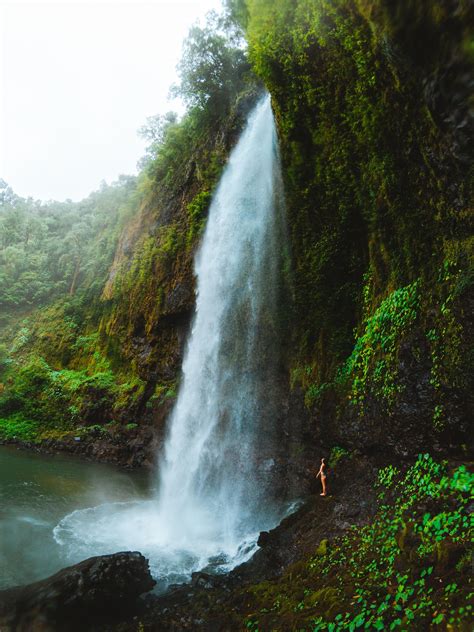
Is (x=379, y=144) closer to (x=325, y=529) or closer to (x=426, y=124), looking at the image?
(x=426, y=124)

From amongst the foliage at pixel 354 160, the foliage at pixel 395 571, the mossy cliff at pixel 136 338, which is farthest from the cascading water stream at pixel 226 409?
the foliage at pixel 395 571

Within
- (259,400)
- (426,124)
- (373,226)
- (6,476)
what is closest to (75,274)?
(6,476)

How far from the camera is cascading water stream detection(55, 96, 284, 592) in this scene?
8.05 metres

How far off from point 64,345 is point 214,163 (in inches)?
536

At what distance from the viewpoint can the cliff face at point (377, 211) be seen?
15.5 feet

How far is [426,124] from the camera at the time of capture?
17.9 ft

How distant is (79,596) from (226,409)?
19.9 ft

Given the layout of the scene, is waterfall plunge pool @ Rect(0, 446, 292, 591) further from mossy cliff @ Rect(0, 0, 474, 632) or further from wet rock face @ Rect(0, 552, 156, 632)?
mossy cliff @ Rect(0, 0, 474, 632)

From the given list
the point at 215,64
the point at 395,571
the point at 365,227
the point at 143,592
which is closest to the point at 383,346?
the point at 365,227

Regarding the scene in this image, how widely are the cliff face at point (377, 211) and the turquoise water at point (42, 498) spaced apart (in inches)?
237

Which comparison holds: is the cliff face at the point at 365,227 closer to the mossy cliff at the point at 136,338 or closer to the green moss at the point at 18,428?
the mossy cliff at the point at 136,338

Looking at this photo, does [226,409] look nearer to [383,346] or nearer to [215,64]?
[383,346]

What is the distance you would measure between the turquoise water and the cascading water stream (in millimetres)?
444

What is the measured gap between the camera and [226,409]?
1085cm
